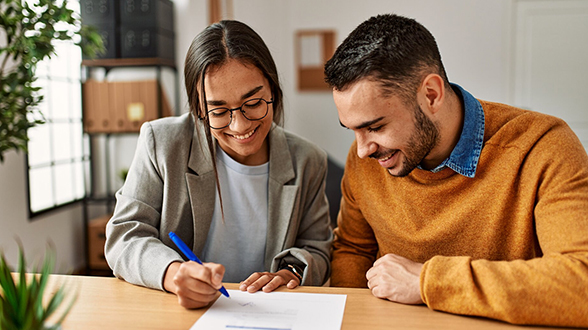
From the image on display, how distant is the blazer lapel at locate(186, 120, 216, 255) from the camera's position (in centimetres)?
140

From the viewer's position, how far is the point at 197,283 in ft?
3.39

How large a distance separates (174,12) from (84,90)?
96 centimetres

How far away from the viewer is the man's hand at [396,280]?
1.04 meters

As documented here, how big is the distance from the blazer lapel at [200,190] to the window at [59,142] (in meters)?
2.24

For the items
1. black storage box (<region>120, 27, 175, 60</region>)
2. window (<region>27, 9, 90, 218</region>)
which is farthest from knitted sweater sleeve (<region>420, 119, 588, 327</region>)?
black storage box (<region>120, 27, 175, 60</region>)

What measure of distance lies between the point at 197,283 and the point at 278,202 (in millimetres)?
469

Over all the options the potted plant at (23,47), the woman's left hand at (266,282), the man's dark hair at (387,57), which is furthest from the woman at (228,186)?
the potted plant at (23,47)

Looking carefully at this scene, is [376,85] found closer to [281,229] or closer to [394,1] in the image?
[281,229]

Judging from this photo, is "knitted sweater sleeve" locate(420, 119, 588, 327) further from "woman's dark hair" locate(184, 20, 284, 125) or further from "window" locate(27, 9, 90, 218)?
"window" locate(27, 9, 90, 218)

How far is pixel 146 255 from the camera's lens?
1.20 meters

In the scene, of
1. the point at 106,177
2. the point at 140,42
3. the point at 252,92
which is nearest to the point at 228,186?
the point at 252,92

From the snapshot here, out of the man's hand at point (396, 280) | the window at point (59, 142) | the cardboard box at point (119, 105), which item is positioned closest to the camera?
the man's hand at point (396, 280)

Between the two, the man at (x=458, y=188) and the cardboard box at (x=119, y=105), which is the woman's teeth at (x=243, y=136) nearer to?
the man at (x=458, y=188)

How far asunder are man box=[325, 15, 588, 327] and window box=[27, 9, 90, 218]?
272 cm
